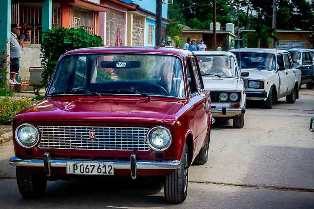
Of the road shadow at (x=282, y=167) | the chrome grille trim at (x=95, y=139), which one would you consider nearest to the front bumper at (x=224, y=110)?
the road shadow at (x=282, y=167)

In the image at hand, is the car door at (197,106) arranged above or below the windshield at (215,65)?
below

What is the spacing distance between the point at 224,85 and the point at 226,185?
6035 mm

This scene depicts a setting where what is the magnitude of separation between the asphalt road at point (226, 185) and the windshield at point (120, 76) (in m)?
1.14

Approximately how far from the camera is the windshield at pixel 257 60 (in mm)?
18875

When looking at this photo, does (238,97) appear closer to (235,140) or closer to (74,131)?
(235,140)

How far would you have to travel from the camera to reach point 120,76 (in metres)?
7.77

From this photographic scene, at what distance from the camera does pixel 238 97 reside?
13844mm

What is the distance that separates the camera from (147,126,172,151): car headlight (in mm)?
6605

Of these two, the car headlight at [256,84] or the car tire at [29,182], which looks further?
the car headlight at [256,84]

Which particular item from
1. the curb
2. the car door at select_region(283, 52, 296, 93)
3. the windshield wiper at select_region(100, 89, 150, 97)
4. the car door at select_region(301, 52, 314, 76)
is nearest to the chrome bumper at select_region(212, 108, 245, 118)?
the curb

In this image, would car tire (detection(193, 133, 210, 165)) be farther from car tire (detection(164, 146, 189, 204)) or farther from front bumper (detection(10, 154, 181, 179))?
front bumper (detection(10, 154, 181, 179))

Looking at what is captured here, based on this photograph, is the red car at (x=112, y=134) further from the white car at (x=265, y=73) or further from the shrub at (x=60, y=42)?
the white car at (x=265, y=73)

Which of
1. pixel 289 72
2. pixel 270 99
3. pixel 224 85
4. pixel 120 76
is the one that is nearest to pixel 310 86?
pixel 289 72

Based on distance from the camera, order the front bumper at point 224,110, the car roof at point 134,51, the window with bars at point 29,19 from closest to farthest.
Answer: the car roof at point 134,51, the front bumper at point 224,110, the window with bars at point 29,19
